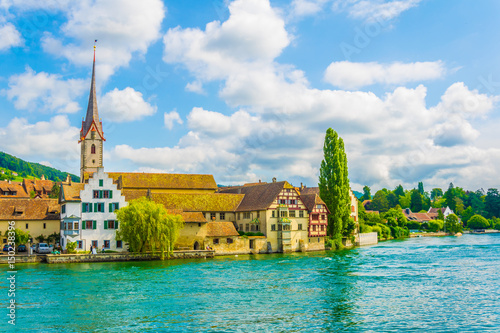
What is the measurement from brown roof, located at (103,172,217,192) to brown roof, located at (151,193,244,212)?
895cm

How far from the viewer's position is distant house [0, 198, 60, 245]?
6134 centimetres

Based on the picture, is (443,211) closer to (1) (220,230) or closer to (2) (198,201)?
(2) (198,201)

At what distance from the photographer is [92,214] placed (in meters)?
59.0

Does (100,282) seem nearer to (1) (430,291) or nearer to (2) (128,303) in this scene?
(2) (128,303)

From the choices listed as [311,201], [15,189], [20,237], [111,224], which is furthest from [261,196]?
[15,189]

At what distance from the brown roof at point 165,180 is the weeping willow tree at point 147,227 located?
76.3ft

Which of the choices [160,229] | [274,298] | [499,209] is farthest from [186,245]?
[499,209]

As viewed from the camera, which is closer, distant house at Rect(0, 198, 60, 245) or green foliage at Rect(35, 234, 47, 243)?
distant house at Rect(0, 198, 60, 245)

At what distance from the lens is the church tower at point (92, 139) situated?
331 feet

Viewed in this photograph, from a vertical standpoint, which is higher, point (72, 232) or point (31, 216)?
point (31, 216)

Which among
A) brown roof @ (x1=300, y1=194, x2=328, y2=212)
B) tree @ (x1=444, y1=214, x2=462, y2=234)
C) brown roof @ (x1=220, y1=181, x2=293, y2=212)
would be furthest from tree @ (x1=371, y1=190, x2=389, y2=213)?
brown roof @ (x1=300, y1=194, x2=328, y2=212)

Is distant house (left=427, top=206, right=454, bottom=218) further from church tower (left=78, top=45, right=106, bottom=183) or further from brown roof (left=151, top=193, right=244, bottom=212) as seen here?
church tower (left=78, top=45, right=106, bottom=183)

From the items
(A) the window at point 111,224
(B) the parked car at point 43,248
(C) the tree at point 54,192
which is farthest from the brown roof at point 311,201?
(C) the tree at point 54,192

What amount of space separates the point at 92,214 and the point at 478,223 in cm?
13571
